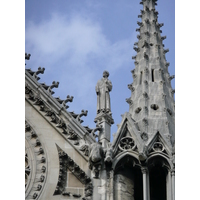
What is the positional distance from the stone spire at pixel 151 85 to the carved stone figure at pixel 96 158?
160cm

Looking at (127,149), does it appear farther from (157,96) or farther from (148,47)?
(148,47)

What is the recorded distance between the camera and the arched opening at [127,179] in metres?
20.6

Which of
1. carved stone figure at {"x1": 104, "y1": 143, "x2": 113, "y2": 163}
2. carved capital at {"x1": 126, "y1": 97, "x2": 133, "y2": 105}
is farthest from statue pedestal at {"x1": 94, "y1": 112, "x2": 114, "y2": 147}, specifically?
carved capital at {"x1": 126, "y1": 97, "x2": 133, "y2": 105}

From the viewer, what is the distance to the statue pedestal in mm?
21406

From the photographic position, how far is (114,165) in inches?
818

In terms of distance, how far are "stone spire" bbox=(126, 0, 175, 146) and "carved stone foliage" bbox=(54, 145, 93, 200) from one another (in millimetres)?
2177

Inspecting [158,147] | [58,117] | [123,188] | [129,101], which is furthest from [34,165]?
[129,101]

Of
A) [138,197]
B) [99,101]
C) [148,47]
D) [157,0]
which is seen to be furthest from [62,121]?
[157,0]

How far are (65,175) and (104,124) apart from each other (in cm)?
188

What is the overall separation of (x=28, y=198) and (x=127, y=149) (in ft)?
9.62

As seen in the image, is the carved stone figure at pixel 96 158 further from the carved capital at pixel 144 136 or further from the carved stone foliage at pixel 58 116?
the carved capital at pixel 144 136

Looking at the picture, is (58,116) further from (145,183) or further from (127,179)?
(145,183)

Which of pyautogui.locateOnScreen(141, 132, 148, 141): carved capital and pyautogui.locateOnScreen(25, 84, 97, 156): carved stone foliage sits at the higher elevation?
pyautogui.locateOnScreen(25, 84, 97, 156): carved stone foliage

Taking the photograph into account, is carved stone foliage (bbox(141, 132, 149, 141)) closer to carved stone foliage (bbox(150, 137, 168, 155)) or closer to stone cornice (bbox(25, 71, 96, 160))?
carved stone foliage (bbox(150, 137, 168, 155))
